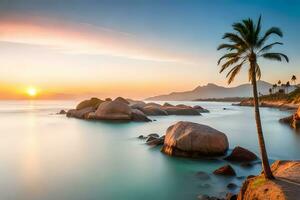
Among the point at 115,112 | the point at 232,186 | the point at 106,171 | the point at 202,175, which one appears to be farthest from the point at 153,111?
the point at 232,186

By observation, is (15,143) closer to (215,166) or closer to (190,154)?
(190,154)

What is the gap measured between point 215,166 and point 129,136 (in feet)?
69.7

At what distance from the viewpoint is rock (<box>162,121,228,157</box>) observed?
78.9ft

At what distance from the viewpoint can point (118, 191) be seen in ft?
56.9

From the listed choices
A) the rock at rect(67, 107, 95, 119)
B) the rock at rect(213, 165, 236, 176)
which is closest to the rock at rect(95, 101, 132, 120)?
the rock at rect(67, 107, 95, 119)

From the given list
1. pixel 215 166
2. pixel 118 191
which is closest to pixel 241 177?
pixel 215 166

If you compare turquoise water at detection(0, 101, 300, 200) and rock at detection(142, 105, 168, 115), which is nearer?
turquoise water at detection(0, 101, 300, 200)

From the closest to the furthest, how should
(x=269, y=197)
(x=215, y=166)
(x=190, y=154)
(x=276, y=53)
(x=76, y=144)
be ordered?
(x=269, y=197) < (x=276, y=53) < (x=215, y=166) < (x=190, y=154) < (x=76, y=144)

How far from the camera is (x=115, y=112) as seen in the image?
202 ft

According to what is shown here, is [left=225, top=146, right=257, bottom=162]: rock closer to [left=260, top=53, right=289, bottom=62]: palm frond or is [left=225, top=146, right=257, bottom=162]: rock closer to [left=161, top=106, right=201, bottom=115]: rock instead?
[left=260, top=53, right=289, bottom=62]: palm frond

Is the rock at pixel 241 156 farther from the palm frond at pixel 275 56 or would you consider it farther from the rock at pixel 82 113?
the rock at pixel 82 113

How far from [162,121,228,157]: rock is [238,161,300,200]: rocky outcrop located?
929 centimetres

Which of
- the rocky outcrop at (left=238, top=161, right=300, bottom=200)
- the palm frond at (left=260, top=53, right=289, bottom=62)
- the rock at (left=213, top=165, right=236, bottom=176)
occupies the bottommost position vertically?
the rock at (left=213, top=165, right=236, bottom=176)

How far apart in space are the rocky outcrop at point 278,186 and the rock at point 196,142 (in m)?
9.29
